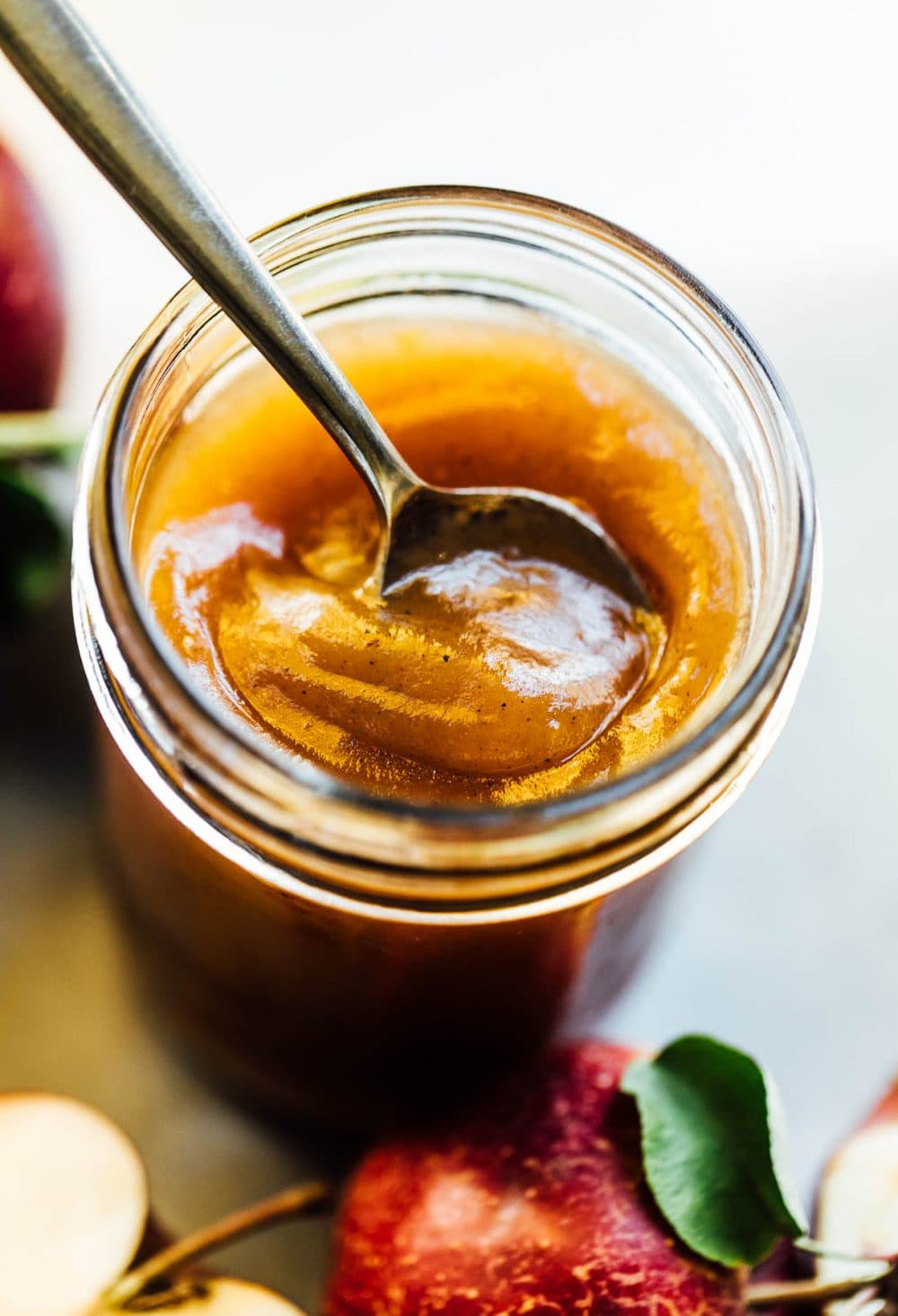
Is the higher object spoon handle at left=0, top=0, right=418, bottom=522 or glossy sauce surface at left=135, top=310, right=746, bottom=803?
spoon handle at left=0, top=0, right=418, bottom=522

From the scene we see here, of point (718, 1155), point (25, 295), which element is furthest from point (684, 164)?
point (718, 1155)

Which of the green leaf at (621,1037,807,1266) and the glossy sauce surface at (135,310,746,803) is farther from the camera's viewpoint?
the green leaf at (621,1037,807,1266)

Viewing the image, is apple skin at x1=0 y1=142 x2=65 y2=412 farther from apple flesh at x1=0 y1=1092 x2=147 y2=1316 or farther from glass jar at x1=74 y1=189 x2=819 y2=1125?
apple flesh at x1=0 y1=1092 x2=147 y2=1316

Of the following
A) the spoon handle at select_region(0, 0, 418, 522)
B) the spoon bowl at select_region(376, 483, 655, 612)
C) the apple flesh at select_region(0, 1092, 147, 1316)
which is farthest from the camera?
the apple flesh at select_region(0, 1092, 147, 1316)

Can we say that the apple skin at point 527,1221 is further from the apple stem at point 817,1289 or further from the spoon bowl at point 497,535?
the spoon bowl at point 497,535

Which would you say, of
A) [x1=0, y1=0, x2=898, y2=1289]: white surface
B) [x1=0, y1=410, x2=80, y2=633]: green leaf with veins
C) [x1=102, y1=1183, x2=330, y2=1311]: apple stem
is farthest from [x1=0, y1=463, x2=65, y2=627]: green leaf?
[x1=102, y1=1183, x2=330, y2=1311]: apple stem
